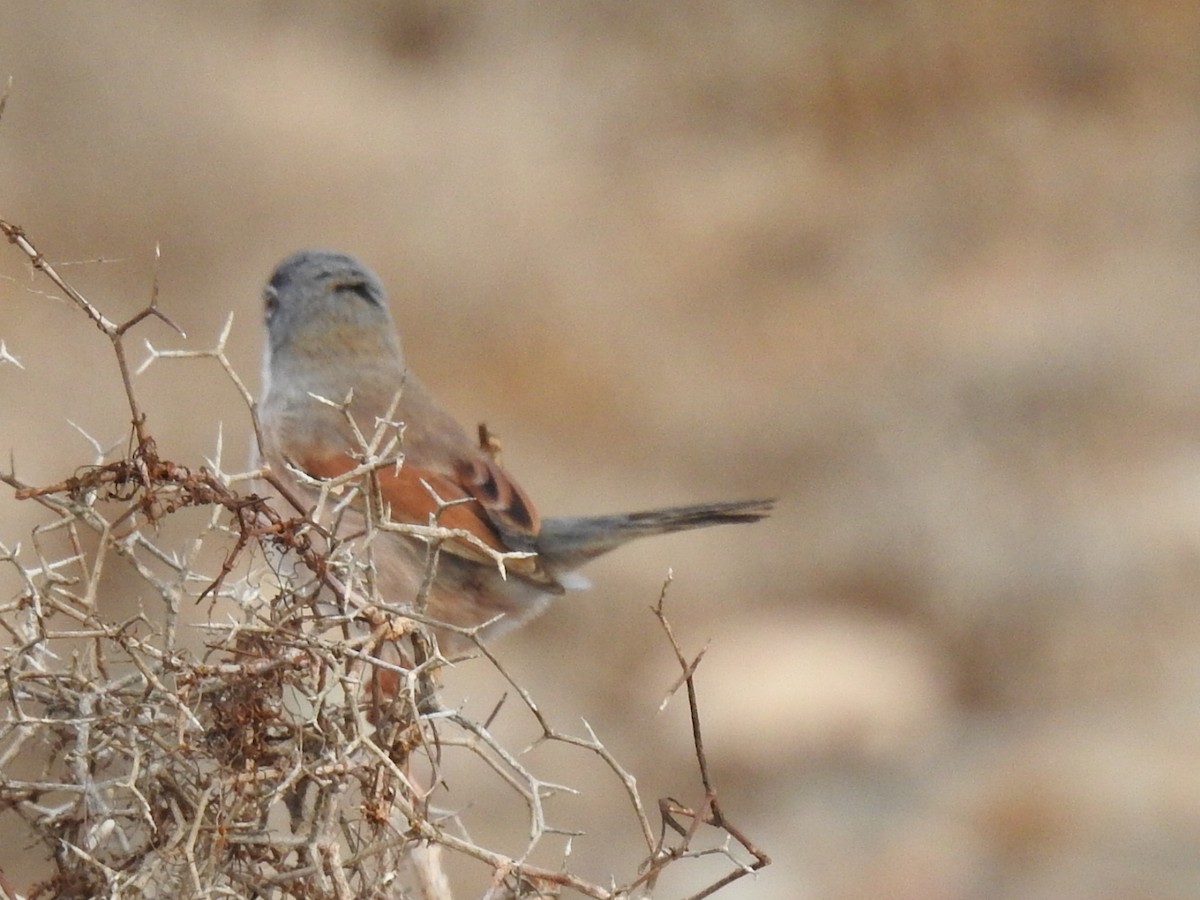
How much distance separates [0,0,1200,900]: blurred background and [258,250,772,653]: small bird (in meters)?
2.21

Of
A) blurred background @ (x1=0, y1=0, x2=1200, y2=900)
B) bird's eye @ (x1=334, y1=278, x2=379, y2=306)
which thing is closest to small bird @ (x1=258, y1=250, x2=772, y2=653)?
bird's eye @ (x1=334, y1=278, x2=379, y2=306)

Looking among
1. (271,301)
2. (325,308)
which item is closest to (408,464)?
(325,308)

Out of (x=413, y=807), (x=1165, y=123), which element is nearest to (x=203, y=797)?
(x=413, y=807)

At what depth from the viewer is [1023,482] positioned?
682 cm

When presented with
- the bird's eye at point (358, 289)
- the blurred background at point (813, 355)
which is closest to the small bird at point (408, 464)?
the bird's eye at point (358, 289)

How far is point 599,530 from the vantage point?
3.20 m

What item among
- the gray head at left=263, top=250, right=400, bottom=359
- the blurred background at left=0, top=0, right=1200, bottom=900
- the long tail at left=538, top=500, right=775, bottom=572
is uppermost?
the blurred background at left=0, top=0, right=1200, bottom=900

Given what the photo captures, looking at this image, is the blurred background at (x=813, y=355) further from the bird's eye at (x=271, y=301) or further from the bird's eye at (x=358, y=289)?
the bird's eye at (x=358, y=289)

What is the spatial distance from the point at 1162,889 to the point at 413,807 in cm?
584

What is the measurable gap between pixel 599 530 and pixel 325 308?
820mm

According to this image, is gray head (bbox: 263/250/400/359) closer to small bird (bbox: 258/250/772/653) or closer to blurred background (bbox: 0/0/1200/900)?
small bird (bbox: 258/250/772/653)

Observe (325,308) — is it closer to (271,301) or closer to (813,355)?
(271,301)

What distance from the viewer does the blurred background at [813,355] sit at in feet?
19.4

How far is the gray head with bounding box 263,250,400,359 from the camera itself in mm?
3484
